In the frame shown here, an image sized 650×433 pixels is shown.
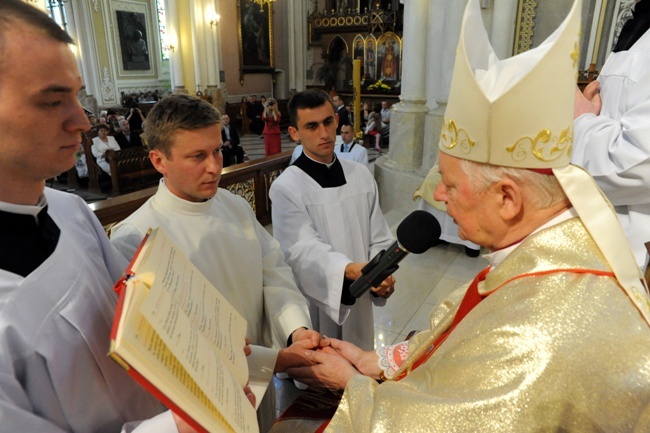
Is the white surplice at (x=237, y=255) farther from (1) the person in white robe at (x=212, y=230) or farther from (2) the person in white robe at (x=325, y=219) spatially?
(2) the person in white robe at (x=325, y=219)

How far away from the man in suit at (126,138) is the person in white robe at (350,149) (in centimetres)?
549

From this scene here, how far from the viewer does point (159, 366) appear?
755mm

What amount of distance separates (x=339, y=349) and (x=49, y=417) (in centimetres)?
109

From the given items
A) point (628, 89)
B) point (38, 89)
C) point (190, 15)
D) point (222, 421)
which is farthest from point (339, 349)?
point (190, 15)

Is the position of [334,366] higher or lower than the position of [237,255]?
lower

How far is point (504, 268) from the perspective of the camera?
118cm

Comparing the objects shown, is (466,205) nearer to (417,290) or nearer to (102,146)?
(417,290)

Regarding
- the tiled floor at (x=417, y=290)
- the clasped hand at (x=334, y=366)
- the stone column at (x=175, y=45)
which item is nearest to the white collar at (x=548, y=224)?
the clasped hand at (x=334, y=366)

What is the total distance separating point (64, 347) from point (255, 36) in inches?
759

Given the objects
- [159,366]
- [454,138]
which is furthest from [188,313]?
[454,138]

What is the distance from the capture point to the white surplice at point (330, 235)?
234cm

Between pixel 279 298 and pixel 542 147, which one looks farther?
pixel 279 298

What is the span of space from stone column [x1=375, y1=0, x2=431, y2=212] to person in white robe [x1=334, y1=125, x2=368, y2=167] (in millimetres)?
474

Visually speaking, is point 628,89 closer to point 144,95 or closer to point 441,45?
point 441,45
